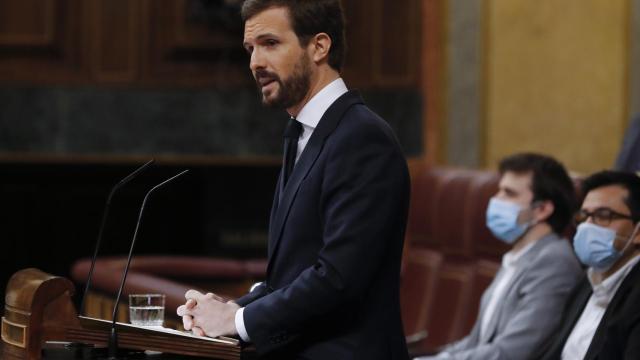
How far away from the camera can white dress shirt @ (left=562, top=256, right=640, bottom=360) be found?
3.03 metres

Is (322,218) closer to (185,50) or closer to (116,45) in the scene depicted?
(185,50)

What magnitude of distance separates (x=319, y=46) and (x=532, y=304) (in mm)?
1545

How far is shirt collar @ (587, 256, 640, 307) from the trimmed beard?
126 centimetres

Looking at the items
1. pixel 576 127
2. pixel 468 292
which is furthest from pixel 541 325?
pixel 576 127

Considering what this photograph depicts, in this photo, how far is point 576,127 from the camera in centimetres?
536

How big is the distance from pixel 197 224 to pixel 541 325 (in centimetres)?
379

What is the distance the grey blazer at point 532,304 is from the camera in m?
3.33

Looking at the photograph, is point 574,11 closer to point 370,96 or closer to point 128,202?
point 370,96

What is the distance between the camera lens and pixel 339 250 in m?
1.92

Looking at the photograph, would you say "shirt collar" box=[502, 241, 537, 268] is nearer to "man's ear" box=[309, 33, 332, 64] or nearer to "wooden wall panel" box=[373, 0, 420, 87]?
"man's ear" box=[309, 33, 332, 64]

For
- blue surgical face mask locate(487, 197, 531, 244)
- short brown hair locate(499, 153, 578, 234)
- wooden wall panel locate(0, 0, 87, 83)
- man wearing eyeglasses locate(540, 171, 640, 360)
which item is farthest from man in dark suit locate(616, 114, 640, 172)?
wooden wall panel locate(0, 0, 87, 83)

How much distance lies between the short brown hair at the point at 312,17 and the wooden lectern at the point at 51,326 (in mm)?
522

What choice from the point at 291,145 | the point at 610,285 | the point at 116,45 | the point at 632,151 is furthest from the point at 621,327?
the point at 116,45

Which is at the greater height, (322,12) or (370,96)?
(322,12)
